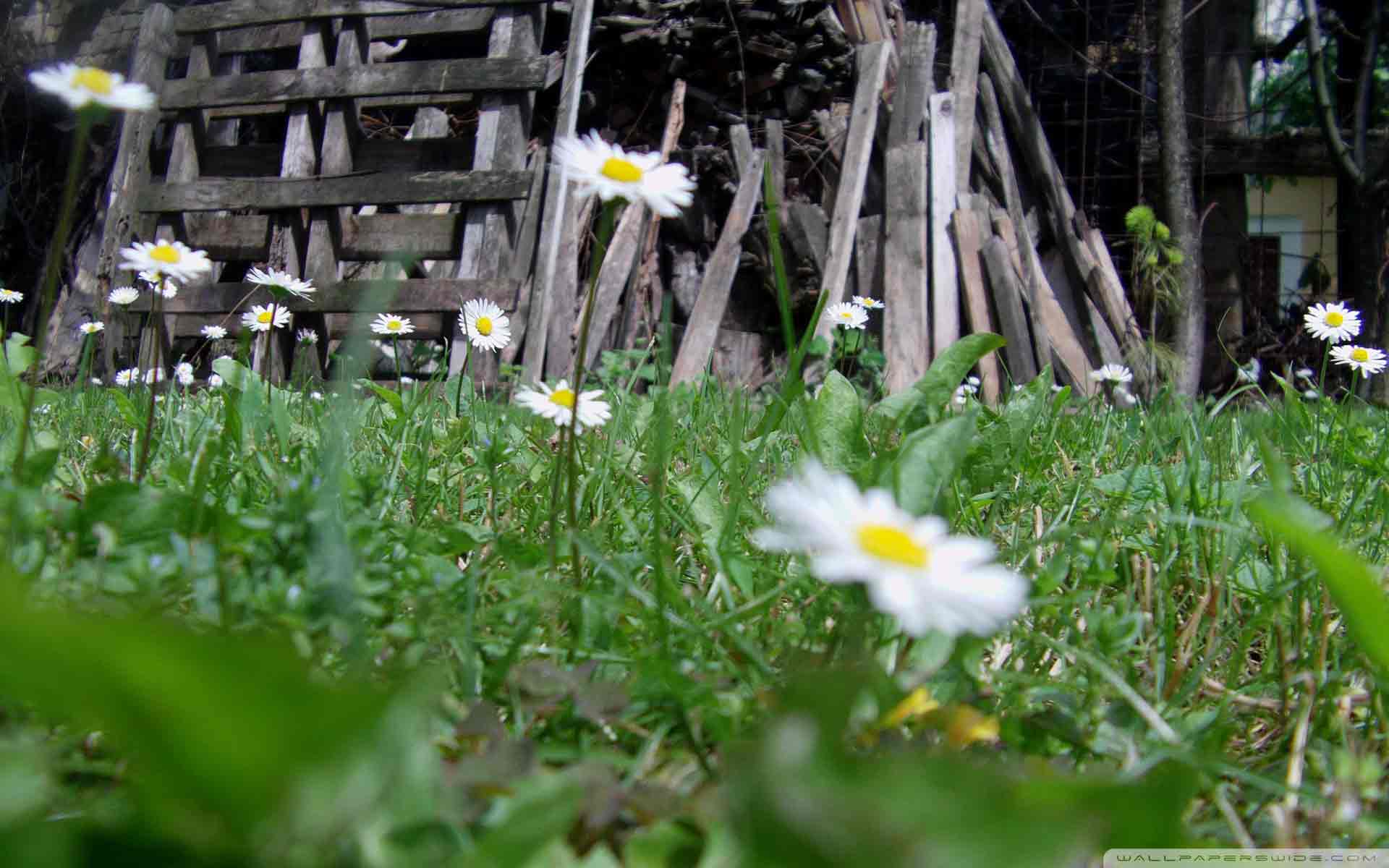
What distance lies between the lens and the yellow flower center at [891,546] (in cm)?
55

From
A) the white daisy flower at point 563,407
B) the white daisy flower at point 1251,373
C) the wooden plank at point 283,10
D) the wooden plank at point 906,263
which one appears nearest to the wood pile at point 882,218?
the wooden plank at point 906,263

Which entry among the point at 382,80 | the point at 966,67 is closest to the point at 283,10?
the point at 382,80

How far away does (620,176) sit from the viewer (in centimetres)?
92

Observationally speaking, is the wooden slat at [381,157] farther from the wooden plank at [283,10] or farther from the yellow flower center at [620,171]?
the yellow flower center at [620,171]

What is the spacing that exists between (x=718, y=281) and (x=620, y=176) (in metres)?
4.56

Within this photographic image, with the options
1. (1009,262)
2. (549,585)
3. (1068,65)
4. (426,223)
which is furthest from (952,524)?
(1068,65)

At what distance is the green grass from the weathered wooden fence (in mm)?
3308

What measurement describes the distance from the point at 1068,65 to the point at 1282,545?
7.22m

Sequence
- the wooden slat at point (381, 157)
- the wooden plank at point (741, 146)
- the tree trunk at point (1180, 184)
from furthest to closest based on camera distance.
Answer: the tree trunk at point (1180, 184) < the wooden plank at point (741, 146) < the wooden slat at point (381, 157)

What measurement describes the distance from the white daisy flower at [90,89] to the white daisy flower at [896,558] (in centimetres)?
69

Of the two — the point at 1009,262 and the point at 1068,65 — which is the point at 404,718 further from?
the point at 1068,65

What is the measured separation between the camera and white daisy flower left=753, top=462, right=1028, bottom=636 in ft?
1.68

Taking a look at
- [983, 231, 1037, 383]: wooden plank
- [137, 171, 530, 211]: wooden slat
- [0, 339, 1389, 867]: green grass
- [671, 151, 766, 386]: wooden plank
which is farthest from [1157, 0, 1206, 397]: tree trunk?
[0, 339, 1389, 867]: green grass

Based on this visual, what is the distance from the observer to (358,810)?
1.38ft
